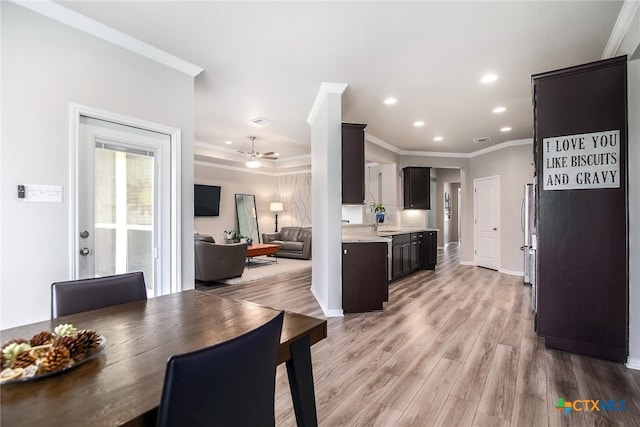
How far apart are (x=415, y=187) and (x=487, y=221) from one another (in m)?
1.72

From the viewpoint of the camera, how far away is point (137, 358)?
1021 millimetres

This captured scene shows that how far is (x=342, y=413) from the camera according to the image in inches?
73.2

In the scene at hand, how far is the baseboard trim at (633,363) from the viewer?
233cm

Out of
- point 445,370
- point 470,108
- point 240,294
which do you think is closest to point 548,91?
point 470,108

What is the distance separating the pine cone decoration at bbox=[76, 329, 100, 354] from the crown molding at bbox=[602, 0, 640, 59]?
3677 millimetres

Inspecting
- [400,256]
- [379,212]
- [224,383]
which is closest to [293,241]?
[379,212]

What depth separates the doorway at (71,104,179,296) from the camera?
2.41m

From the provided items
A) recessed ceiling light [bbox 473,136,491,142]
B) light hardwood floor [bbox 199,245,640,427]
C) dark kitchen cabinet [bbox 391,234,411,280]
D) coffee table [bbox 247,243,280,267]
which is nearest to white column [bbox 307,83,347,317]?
light hardwood floor [bbox 199,245,640,427]

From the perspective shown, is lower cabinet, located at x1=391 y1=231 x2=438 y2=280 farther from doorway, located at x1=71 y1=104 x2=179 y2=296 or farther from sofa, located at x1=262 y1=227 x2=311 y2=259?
doorway, located at x1=71 y1=104 x2=179 y2=296

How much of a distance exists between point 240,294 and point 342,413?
3.03m

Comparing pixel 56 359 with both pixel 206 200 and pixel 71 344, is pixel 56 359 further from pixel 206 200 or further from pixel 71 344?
pixel 206 200

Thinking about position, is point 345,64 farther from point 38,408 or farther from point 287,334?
point 38,408

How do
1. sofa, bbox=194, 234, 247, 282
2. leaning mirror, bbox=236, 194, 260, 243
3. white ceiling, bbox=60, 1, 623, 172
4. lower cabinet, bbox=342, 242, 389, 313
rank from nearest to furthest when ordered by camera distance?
white ceiling, bbox=60, 1, 623, 172
lower cabinet, bbox=342, 242, 389, 313
sofa, bbox=194, 234, 247, 282
leaning mirror, bbox=236, 194, 260, 243

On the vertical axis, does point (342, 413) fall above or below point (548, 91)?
below
